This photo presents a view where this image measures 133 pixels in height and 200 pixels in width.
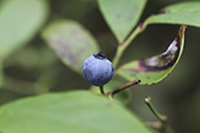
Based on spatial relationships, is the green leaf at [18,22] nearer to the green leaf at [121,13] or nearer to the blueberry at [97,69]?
the green leaf at [121,13]

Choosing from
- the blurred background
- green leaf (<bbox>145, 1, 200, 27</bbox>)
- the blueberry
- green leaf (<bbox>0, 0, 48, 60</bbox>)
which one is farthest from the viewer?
the blurred background

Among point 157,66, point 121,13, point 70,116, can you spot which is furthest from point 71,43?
point 70,116

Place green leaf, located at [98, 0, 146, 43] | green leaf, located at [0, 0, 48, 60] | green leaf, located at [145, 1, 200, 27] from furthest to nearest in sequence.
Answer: green leaf, located at [0, 0, 48, 60]
green leaf, located at [98, 0, 146, 43]
green leaf, located at [145, 1, 200, 27]

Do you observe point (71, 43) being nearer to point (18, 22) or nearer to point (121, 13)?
point (121, 13)

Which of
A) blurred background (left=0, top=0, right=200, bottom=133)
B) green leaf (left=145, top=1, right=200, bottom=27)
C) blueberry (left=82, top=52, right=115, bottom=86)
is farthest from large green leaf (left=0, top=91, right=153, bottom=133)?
blurred background (left=0, top=0, right=200, bottom=133)

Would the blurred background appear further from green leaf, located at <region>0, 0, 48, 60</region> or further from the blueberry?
the blueberry
